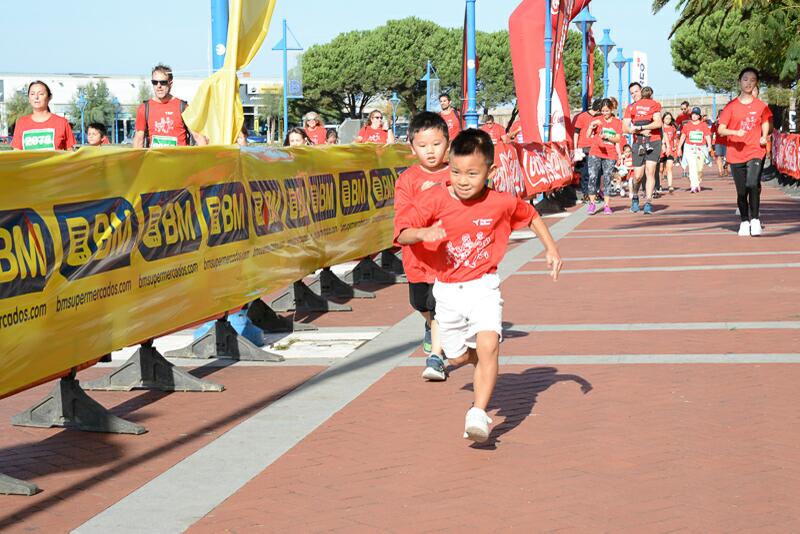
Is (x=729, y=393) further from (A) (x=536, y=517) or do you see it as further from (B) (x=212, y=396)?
(B) (x=212, y=396)

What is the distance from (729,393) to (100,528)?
12.0 feet

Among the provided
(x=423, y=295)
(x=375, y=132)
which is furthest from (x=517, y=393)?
(x=375, y=132)

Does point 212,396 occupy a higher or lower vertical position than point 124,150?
lower

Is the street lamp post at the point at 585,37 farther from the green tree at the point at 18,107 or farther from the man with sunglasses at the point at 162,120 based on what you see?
the green tree at the point at 18,107

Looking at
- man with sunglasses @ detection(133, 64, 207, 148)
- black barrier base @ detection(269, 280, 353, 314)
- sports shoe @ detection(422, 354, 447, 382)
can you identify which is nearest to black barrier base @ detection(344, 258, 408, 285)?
black barrier base @ detection(269, 280, 353, 314)

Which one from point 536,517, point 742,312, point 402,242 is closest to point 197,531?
point 536,517

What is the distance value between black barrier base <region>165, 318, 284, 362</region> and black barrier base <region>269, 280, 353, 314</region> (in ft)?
7.42

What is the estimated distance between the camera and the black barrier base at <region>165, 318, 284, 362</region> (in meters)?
8.69

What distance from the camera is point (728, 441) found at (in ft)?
19.2

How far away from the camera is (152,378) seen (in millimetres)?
7688

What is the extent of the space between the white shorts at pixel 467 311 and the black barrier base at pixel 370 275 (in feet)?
22.6

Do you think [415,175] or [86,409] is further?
[415,175]

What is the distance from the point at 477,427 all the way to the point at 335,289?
6338 mm

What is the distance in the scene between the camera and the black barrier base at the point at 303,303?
36.3ft
